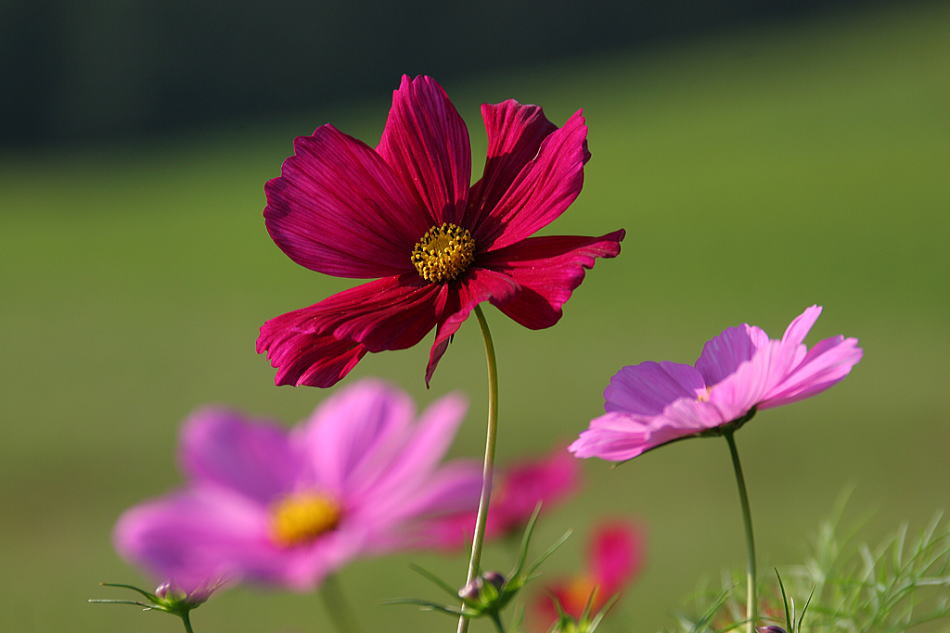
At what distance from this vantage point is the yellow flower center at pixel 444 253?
285mm

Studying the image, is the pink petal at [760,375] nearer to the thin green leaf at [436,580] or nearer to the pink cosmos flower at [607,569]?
the thin green leaf at [436,580]

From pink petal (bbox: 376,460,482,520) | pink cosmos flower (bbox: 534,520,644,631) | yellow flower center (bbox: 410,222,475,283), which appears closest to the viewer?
pink petal (bbox: 376,460,482,520)

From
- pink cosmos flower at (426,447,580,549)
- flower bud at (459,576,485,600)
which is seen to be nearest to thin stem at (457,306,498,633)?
flower bud at (459,576,485,600)

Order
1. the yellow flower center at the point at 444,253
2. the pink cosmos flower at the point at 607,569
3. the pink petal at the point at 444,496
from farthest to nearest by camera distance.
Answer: the pink cosmos flower at the point at 607,569 < the yellow flower center at the point at 444,253 < the pink petal at the point at 444,496

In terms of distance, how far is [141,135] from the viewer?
1079cm

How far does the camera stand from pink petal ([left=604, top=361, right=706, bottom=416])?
249mm

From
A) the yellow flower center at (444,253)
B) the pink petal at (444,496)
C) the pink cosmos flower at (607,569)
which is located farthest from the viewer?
the pink cosmos flower at (607,569)

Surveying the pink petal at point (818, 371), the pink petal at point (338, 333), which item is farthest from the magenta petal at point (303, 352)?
the pink petal at point (818, 371)

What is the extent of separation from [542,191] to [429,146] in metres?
0.04

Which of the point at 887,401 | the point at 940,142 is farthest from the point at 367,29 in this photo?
the point at 887,401

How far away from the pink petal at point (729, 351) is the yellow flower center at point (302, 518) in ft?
0.31

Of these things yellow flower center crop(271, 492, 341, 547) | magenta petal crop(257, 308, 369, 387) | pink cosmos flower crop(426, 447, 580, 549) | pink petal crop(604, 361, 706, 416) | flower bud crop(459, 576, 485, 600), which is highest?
magenta petal crop(257, 308, 369, 387)

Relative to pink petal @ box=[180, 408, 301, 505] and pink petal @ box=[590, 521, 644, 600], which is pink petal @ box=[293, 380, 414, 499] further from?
pink petal @ box=[590, 521, 644, 600]

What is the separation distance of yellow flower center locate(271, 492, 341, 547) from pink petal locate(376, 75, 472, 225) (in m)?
0.09
